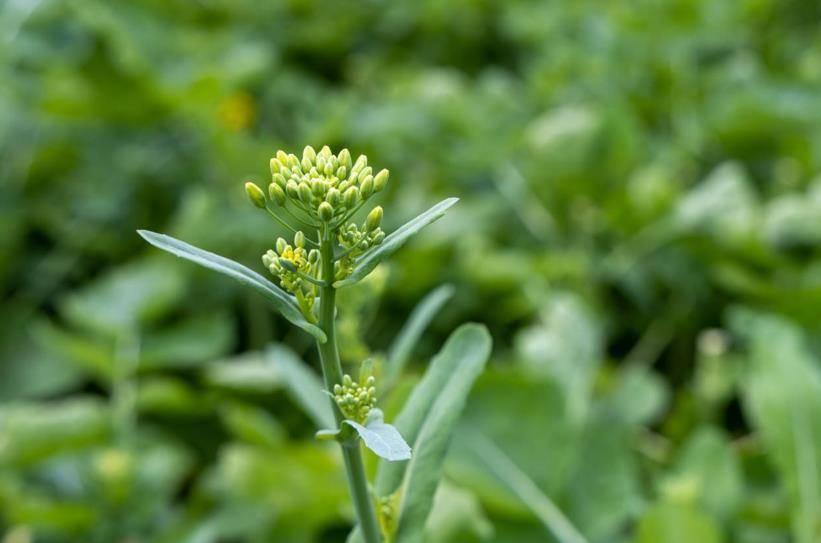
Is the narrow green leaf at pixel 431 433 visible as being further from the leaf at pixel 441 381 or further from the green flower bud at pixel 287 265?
the green flower bud at pixel 287 265

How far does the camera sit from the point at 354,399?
1.54 ft

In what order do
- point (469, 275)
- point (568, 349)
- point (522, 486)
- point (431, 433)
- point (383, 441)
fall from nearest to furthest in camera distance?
point (383, 441)
point (431, 433)
point (522, 486)
point (568, 349)
point (469, 275)

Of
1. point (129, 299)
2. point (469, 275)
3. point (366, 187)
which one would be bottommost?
point (366, 187)

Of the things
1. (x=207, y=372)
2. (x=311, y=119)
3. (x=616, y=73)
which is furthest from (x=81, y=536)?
(x=616, y=73)

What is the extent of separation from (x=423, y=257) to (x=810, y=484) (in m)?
0.57

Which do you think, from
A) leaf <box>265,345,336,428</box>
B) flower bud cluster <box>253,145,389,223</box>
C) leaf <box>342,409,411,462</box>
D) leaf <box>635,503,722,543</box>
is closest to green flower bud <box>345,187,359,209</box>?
flower bud cluster <box>253,145,389,223</box>

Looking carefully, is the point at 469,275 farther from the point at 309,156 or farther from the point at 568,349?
the point at 309,156

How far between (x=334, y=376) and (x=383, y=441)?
0.05m

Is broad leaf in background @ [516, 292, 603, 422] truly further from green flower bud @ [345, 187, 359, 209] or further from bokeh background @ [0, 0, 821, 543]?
green flower bud @ [345, 187, 359, 209]

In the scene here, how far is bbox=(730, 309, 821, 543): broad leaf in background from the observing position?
0.80 meters

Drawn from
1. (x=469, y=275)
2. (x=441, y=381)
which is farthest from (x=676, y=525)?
(x=469, y=275)

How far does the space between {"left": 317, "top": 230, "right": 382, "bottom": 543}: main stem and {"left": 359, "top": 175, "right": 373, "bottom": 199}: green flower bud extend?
0.09ft

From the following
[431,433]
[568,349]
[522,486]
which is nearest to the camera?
[431,433]

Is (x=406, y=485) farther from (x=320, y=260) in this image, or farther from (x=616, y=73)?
(x=616, y=73)
